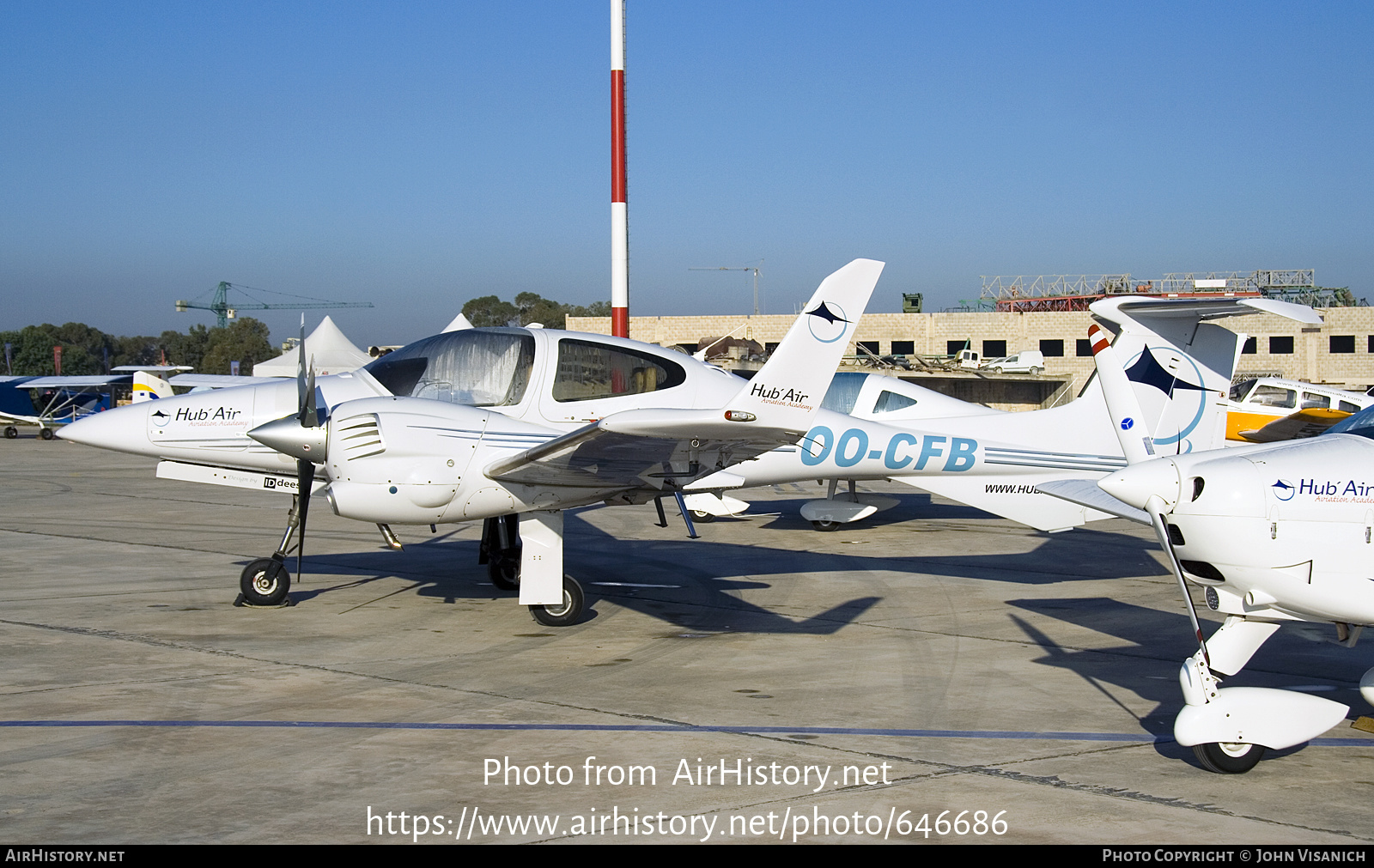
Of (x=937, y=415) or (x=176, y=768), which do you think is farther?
(x=937, y=415)

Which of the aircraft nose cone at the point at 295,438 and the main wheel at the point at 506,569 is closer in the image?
the aircraft nose cone at the point at 295,438

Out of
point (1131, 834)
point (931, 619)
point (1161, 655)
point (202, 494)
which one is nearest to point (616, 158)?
point (202, 494)

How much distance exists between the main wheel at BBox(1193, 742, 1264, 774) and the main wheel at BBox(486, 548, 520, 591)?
7105 mm

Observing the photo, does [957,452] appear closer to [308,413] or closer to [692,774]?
[308,413]

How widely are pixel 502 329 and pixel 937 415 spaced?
6873mm

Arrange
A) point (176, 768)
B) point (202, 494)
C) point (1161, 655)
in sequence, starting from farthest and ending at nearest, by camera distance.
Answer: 1. point (202, 494)
2. point (1161, 655)
3. point (176, 768)

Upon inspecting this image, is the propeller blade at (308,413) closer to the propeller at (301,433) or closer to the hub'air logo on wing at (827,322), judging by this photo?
the propeller at (301,433)

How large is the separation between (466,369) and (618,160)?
14.4m

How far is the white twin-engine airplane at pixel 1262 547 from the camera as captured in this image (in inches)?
210

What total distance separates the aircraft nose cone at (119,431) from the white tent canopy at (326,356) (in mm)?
12736

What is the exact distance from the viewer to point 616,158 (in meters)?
23.2

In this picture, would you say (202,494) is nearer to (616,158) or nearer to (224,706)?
(616,158)

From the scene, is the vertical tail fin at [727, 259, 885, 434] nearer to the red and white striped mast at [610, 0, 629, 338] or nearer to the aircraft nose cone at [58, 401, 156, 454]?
the aircraft nose cone at [58, 401, 156, 454]

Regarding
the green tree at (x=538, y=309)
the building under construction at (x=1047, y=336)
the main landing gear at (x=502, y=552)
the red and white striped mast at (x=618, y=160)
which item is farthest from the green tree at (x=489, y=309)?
the main landing gear at (x=502, y=552)
